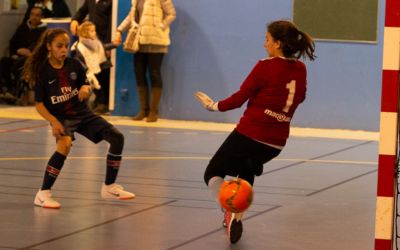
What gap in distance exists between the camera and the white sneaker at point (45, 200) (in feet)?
31.2

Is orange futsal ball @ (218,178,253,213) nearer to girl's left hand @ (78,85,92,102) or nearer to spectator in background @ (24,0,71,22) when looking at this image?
girl's left hand @ (78,85,92,102)

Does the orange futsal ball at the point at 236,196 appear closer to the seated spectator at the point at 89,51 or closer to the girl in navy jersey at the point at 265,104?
the girl in navy jersey at the point at 265,104

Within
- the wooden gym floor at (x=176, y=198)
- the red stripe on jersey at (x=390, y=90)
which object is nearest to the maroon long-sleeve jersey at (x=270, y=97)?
the wooden gym floor at (x=176, y=198)

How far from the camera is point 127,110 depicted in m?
18.3

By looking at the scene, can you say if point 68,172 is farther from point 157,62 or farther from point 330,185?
point 157,62

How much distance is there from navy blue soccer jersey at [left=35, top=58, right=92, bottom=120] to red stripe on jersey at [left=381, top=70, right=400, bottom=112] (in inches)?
160

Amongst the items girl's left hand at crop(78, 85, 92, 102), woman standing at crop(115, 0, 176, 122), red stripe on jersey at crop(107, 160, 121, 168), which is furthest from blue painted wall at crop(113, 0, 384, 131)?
girl's left hand at crop(78, 85, 92, 102)

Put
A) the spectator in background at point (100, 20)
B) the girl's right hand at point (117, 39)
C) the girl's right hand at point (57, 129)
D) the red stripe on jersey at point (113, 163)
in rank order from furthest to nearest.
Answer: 1. the spectator in background at point (100, 20)
2. the girl's right hand at point (117, 39)
3. the red stripe on jersey at point (113, 163)
4. the girl's right hand at point (57, 129)

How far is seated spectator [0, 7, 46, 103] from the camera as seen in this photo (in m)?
20.0

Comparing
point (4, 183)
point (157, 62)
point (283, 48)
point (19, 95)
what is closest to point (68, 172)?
point (4, 183)

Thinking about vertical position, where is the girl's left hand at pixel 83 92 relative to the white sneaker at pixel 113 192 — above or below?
above

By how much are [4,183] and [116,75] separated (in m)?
7.69

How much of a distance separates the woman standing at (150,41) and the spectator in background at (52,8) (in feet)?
9.05

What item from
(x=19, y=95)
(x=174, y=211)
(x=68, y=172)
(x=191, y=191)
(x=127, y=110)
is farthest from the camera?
(x=19, y=95)
